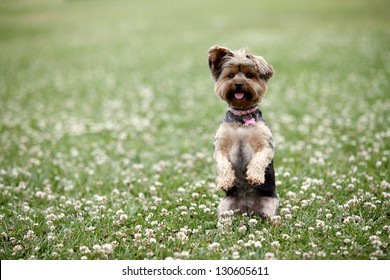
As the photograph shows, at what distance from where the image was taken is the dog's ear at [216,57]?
5457mm

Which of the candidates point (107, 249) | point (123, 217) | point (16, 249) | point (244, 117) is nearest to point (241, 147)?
point (244, 117)

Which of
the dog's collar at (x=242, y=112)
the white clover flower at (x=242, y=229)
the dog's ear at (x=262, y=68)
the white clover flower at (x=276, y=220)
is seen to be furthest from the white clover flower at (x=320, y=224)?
the dog's ear at (x=262, y=68)

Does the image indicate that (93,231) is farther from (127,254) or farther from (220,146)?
(220,146)

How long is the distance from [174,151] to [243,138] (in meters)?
4.16

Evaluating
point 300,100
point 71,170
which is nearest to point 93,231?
point 71,170

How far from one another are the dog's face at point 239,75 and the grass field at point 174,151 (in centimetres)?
151

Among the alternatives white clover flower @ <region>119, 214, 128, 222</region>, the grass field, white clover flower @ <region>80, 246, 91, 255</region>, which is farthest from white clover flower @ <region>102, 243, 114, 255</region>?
white clover flower @ <region>119, 214, 128, 222</region>

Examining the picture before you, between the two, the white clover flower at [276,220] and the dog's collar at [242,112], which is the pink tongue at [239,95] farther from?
the white clover flower at [276,220]

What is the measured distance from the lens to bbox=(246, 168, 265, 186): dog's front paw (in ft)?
18.0

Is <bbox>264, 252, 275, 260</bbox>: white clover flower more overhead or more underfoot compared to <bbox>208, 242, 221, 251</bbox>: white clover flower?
more underfoot

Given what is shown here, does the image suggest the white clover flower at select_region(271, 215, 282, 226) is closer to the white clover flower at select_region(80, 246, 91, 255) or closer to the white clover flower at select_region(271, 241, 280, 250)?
the white clover flower at select_region(271, 241, 280, 250)

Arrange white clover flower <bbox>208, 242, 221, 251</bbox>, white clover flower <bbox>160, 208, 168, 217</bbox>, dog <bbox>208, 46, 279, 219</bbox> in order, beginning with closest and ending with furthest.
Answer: white clover flower <bbox>208, 242, 221, 251</bbox>
dog <bbox>208, 46, 279, 219</bbox>
white clover flower <bbox>160, 208, 168, 217</bbox>

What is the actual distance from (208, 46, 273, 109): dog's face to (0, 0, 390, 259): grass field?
1.51 m

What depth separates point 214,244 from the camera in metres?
5.03
